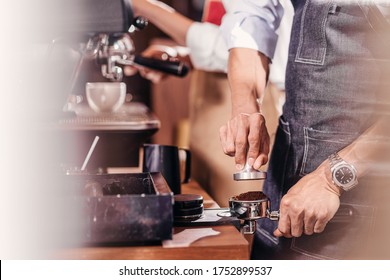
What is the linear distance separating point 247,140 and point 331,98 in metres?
0.22

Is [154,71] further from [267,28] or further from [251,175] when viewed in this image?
[251,175]

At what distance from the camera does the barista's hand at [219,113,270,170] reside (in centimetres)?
119

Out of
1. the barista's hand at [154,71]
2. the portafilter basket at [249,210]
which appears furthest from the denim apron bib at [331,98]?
the barista's hand at [154,71]

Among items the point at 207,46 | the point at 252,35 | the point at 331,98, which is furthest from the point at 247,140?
the point at 207,46

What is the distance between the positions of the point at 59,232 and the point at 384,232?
0.67 metres

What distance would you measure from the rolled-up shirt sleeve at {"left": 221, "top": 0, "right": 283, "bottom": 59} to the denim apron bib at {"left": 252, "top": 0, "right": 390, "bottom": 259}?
0.30ft

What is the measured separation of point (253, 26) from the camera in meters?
1.44

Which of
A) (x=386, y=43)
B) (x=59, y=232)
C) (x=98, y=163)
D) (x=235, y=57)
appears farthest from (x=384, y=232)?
(x=98, y=163)

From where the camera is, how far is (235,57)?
1.46m

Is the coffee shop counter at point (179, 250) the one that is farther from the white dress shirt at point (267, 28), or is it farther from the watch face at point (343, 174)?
the white dress shirt at point (267, 28)

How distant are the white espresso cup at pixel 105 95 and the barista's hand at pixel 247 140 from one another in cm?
79
